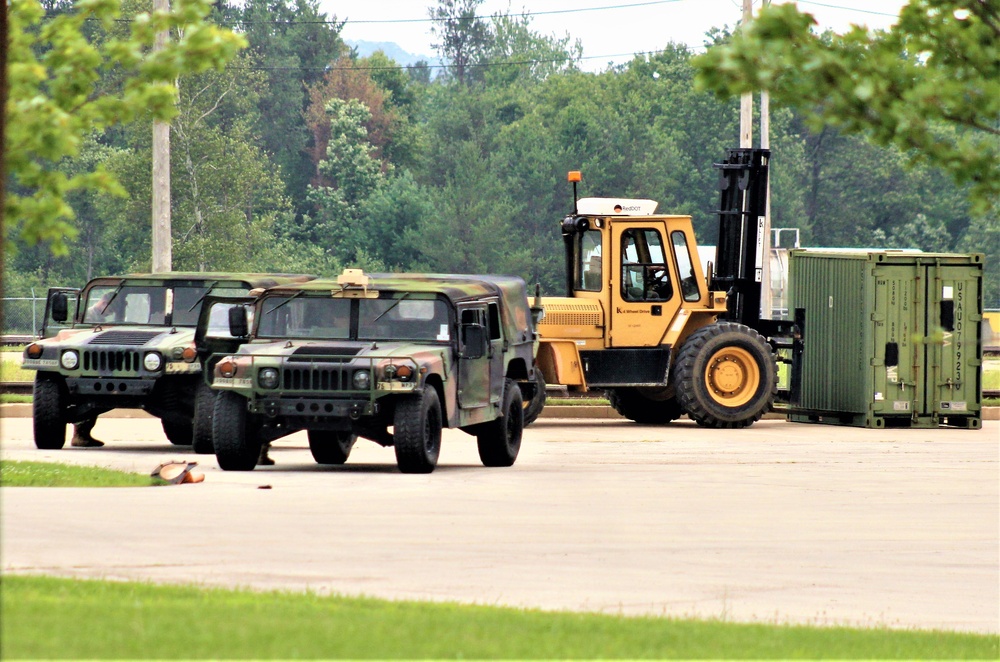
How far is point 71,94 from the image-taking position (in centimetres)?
968

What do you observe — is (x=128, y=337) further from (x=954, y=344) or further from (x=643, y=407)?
(x=954, y=344)

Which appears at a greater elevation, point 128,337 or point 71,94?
point 71,94

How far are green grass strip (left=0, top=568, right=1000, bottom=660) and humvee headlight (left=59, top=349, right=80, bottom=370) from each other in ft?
30.3

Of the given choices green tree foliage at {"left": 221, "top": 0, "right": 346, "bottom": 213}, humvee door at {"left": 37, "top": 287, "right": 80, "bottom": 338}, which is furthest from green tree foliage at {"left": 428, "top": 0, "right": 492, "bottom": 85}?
humvee door at {"left": 37, "top": 287, "right": 80, "bottom": 338}

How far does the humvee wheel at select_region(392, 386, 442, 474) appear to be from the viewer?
1570 cm

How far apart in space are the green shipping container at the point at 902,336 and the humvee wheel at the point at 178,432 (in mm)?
9415

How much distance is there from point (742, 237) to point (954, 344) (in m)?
3.42

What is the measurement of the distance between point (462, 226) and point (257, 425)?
64.0m

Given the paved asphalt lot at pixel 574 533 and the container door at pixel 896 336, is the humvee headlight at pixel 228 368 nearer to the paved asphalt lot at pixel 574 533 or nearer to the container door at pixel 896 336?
the paved asphalt lot at pixel 574 533

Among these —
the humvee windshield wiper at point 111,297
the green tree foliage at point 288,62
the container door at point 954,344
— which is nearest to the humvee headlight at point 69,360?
the humvee windshield wiper at point 111,297

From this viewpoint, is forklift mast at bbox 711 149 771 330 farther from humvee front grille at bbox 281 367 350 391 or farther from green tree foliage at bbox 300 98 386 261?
green tree foliage at bbox 300 98 386 261

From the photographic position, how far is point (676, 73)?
329 ft

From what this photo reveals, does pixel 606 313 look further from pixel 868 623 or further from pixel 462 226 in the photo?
pixel 462 226

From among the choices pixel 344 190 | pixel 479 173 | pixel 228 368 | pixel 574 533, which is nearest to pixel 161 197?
pixel 228 368
